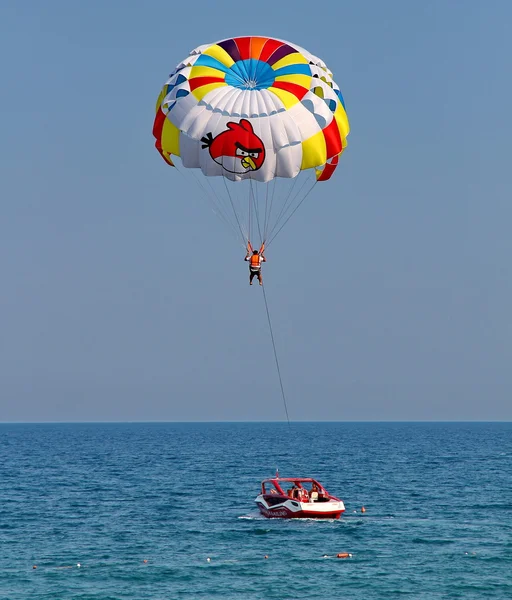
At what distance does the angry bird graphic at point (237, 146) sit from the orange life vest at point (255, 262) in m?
4.45

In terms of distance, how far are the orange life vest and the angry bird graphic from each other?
4.45m

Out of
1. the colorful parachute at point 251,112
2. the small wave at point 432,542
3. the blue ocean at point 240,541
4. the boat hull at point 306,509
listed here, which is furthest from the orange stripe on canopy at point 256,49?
the small wave at point 432,542

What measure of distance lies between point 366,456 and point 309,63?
101 metres

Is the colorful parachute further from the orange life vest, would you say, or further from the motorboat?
the motorboat

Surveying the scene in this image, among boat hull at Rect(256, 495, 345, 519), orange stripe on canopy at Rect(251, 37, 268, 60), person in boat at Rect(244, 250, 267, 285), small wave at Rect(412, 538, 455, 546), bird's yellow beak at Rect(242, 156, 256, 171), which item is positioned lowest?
small wave at Rect(412, 538, 455, 546)

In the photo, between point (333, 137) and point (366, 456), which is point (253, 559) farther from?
point (366, 456)

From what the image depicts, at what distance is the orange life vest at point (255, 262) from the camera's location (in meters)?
45.3

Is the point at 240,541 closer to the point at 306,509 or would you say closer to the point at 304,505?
the point at 304,505

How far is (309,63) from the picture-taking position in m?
47.6

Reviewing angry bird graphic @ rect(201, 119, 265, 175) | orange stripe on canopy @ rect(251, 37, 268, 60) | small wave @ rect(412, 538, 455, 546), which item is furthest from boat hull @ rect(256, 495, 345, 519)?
orange stripe on canopy @ rect(251, 37, 268, 60)

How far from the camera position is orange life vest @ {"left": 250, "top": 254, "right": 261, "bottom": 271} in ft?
149

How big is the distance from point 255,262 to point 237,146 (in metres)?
5.62

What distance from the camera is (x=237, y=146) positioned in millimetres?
45781

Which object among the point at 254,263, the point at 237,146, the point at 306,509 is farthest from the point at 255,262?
the point at 306,509
